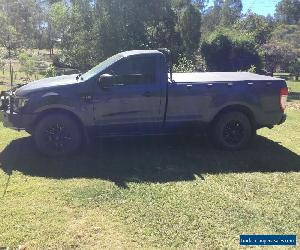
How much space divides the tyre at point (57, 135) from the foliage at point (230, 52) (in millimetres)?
17236

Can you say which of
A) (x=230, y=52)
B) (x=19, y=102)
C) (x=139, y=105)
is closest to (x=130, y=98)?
(x=139, y=105)

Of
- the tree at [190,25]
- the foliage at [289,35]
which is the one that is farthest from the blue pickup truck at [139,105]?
the foliage at [289,35]

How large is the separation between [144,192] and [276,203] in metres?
1.79

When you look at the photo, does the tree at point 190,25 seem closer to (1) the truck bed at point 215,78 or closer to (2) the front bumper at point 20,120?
(1) the truck bed at point 215,78

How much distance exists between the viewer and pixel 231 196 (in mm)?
6004

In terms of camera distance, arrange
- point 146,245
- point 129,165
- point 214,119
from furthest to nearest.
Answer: point 214,119 → point 129,165 → point 146,245

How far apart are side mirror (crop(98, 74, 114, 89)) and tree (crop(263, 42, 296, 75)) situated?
2603cm

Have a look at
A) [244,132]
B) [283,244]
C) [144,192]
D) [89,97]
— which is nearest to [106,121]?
[89,97]

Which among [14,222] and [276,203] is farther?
[276,203]

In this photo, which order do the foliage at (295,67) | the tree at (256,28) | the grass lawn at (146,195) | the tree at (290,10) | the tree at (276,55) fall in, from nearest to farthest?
1. the grass lawn at (146,195)
2. the tree at (276,55)
3. the foliage at (295,67)
4. the tree at (256,28)
5. the tree at (290,10)

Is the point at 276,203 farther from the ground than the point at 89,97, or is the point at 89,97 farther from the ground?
the point at 89,97

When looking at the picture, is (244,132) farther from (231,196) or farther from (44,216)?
(44,216)

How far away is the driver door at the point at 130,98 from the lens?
7.47 m

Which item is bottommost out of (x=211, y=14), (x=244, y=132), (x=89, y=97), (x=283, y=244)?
(x=283, y=244)
